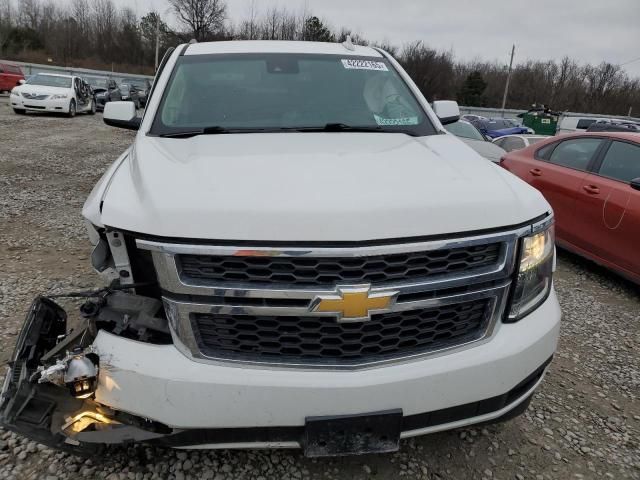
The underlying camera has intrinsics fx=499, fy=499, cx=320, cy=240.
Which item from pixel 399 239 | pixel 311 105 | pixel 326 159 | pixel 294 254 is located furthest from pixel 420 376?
pixel 311 105

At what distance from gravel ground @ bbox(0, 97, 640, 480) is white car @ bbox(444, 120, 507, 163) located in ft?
10.7

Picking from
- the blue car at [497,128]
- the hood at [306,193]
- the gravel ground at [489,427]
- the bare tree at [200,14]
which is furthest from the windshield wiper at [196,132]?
the bare tree at [200,14]

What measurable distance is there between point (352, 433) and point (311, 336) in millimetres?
374

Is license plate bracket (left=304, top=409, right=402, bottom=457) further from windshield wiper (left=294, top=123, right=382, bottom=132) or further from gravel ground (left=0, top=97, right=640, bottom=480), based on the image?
windshield wiper (left=294, top=123, right=382, bottom=132)

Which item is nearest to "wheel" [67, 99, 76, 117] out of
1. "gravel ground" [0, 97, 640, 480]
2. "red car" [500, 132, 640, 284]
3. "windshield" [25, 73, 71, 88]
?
"windshield" [25, 73, 71, 88]

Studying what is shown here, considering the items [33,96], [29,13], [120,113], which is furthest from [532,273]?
[29,13]

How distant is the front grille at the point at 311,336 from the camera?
174 cm

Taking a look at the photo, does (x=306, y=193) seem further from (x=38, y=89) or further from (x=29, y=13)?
(x=29, y=13)

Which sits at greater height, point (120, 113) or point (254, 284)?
point (120, 113)

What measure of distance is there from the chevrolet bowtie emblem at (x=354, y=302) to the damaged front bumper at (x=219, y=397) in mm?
227

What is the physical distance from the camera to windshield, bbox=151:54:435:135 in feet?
9.49

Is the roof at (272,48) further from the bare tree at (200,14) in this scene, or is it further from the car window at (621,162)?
the bare tree at (200,14)

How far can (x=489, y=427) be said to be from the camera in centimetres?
255

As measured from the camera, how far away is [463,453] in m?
2.34
